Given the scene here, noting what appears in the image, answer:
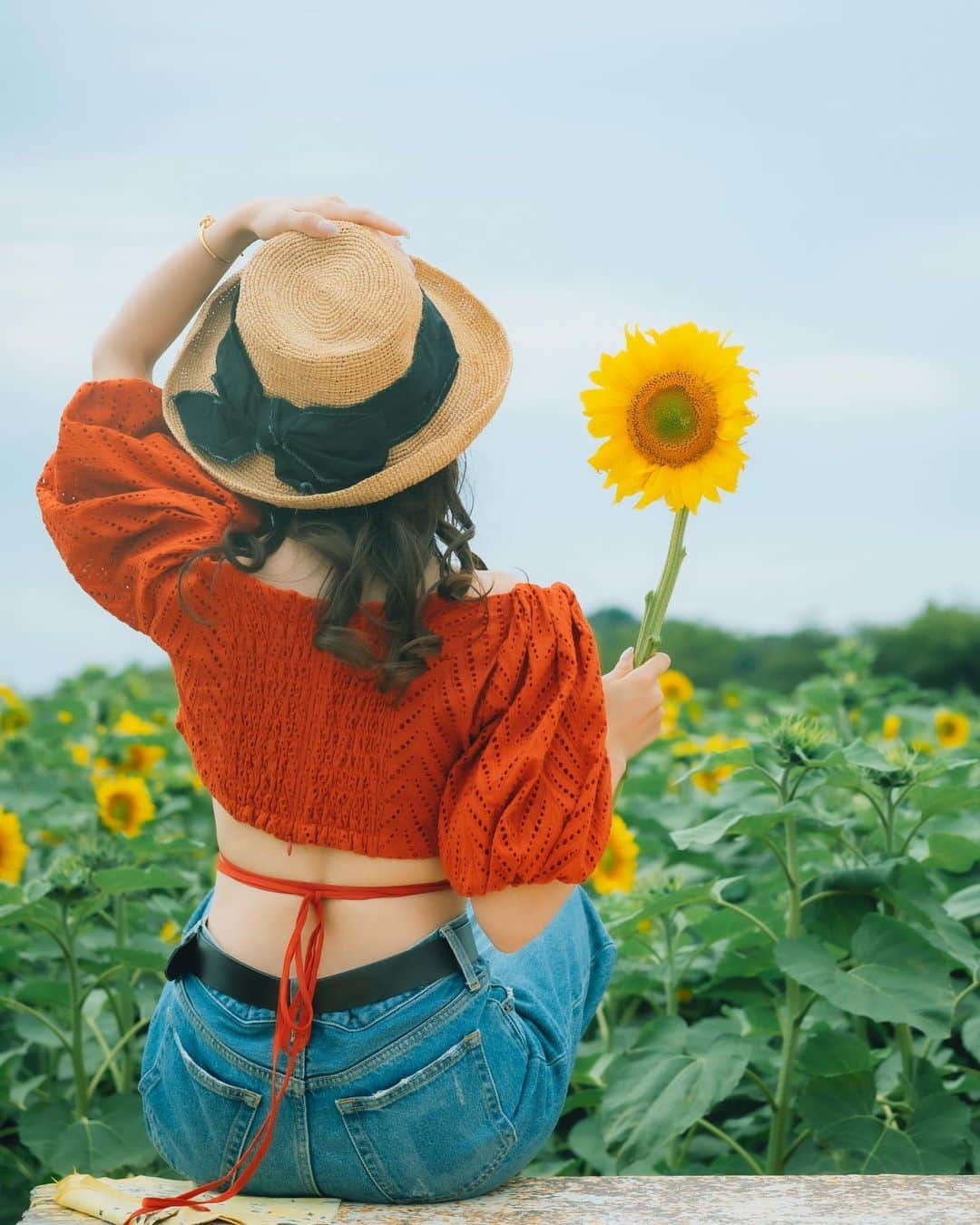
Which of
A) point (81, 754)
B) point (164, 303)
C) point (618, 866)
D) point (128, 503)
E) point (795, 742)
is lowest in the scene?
point (618, 866)

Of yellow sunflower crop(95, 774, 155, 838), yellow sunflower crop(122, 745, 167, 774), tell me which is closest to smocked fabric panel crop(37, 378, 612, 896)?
yellow sunflower crop(95, 774, 155, 838)

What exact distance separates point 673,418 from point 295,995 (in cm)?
84

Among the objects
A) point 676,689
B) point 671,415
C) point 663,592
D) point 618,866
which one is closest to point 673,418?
point 671,415

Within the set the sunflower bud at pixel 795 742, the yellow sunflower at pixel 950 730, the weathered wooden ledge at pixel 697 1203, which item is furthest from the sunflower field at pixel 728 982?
the yellow sunflower at pixel 950 730

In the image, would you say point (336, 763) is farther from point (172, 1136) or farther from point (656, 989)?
point (656, 989)

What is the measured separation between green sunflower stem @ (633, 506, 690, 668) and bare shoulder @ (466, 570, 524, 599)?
0.23 metres

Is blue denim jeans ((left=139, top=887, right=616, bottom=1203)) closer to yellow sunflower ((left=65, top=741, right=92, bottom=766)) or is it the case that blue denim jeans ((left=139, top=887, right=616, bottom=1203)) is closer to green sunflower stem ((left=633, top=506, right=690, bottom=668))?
green sunflower stem ((left=633, top=506, right=690, bottom=668))

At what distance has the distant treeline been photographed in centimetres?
1030

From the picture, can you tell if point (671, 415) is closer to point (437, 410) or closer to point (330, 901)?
point (437, 410)

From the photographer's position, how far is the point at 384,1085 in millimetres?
1667

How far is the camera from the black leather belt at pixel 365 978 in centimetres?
168

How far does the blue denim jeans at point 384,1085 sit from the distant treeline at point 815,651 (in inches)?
315

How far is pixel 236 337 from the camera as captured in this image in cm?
171

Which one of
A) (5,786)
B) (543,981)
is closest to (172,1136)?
(543,981)
